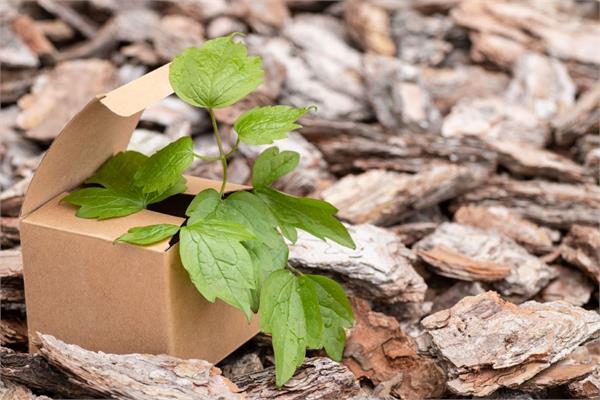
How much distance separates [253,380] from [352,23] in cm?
173

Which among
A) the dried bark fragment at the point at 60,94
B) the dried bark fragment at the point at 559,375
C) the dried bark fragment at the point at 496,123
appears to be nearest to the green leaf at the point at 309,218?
the dried bark fragment at the point at 559,375

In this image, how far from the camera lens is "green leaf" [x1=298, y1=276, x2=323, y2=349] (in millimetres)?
1227

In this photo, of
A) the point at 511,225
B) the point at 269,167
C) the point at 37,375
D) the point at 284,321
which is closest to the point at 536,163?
the point at 511,225

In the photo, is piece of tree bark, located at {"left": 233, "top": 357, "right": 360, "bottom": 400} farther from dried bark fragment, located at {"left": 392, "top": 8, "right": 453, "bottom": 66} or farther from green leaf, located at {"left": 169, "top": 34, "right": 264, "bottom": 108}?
dried bark fragment, located at {"left": 392, "top": 8, "right": 453, "bottom": 66}

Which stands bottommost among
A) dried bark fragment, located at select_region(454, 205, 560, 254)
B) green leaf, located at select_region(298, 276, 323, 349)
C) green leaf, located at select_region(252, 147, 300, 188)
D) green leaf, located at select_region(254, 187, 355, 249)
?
dried bark fragment, located at select_region(454, 205, 560, 254)

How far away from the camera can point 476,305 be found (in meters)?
1.36

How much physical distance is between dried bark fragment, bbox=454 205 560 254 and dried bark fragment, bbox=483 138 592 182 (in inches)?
6.1

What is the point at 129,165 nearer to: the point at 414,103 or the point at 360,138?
the point at 360,138

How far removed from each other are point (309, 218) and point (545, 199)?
2.97 ft

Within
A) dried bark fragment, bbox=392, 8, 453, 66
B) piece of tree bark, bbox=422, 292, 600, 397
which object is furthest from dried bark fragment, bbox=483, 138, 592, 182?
piece of tree bark, bbox=422, 292, 600, 397

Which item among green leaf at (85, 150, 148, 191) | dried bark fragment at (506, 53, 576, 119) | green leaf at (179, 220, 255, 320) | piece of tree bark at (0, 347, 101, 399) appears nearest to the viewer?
green leaf at (179, 220, 255, 320)

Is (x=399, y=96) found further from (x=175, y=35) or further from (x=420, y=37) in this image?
(x=175, y=35)

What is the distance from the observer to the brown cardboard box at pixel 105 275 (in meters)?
1.19

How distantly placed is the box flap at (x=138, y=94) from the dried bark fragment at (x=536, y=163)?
1.11 metres
